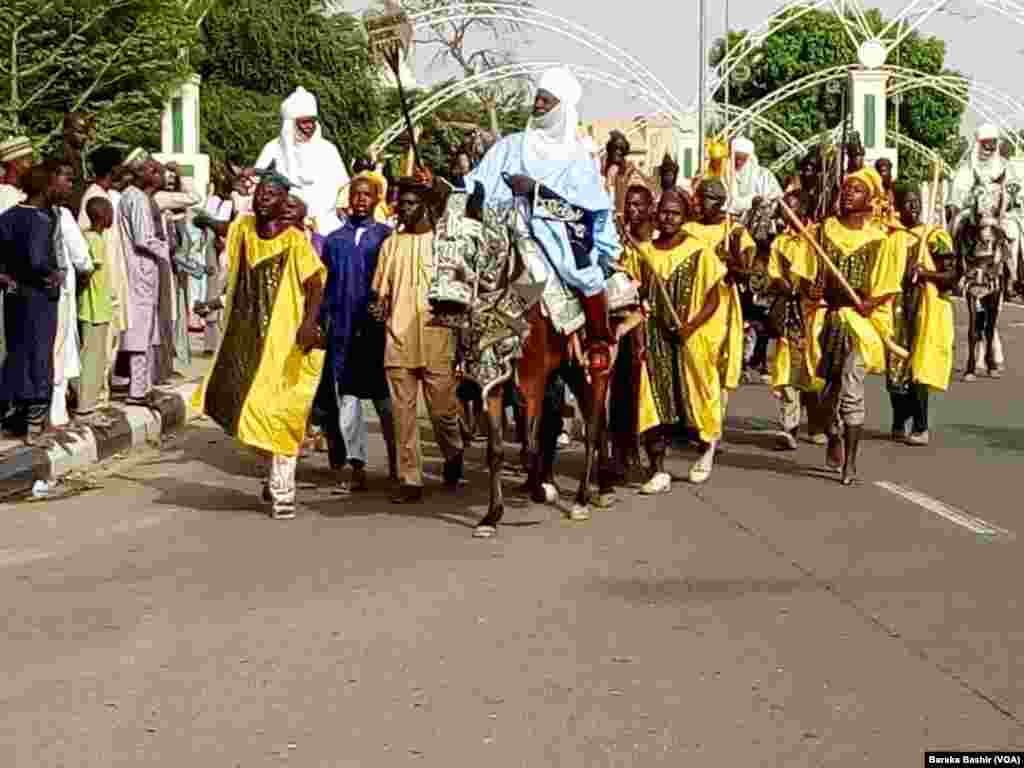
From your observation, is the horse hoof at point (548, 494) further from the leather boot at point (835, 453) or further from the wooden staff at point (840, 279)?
the wooden staff at point (840, 279)

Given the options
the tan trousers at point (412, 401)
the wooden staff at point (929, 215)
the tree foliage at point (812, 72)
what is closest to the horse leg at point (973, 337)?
the wooden staff at point (929, 215)

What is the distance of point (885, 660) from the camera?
6.73 meters

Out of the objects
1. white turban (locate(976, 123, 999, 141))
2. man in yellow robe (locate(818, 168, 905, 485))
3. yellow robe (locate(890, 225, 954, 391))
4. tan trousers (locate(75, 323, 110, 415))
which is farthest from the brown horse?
white turban (locate(976, 123, 999, 141))

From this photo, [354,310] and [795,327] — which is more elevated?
[354,310]

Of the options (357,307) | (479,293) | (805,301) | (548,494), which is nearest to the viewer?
(479,293)

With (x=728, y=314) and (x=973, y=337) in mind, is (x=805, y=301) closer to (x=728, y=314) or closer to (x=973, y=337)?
(x=728, y=314)

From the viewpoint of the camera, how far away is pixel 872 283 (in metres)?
11.7

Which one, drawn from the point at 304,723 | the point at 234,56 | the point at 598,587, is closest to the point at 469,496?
the point at 598,587

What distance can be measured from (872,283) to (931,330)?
2.42 meters

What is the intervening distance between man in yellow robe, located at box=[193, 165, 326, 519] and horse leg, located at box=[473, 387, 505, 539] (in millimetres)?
1153

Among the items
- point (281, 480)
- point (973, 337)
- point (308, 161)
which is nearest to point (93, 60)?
point (308, 161)

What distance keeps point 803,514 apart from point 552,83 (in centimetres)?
265

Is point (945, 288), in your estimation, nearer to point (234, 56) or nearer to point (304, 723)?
point (304, 723)

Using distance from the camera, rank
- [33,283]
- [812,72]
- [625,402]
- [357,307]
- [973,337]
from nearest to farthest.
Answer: [357,307] < [625,402] < [33,283] < [973,337] < [812,72]
